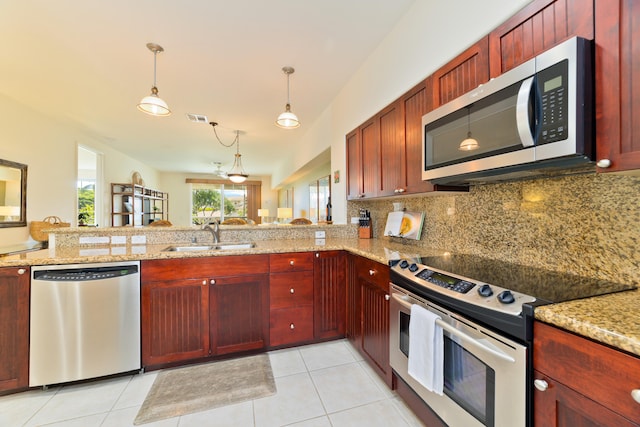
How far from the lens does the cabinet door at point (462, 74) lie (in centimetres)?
134

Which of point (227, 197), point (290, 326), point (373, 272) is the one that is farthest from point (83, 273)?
point (227, 197)

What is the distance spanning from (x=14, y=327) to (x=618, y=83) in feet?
10.6

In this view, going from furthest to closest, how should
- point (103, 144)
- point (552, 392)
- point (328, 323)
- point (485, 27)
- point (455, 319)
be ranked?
point (103, 144)
point (328, 323)
point (485, 27)
point (455, 319)
point (552, 392)

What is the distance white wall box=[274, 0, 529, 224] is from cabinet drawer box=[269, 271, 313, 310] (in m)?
1.10

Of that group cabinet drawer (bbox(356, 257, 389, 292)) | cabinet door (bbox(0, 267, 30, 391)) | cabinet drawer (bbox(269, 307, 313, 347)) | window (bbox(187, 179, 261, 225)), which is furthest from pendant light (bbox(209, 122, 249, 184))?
cabinet drawer (bbox(356, 257, 389, 292))

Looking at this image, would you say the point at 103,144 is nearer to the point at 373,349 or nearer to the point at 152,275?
the point at 152,275

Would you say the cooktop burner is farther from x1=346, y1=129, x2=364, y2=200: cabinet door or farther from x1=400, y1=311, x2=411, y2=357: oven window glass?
x1=346, y1=129, x2=364, y2=200: cabinet door

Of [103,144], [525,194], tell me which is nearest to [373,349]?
→ [525,194]

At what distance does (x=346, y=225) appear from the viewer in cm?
302

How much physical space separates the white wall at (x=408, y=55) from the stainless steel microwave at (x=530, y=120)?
432 mm

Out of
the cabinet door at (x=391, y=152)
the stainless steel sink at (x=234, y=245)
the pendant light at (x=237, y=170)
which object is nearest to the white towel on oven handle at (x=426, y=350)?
the cabinet door at (x=391, y=152)

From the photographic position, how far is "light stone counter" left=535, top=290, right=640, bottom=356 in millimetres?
633

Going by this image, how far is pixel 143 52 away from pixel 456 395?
11.3 ft

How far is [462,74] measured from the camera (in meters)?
1.47
